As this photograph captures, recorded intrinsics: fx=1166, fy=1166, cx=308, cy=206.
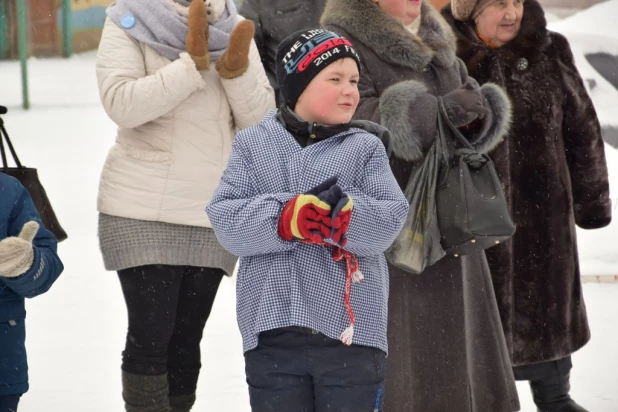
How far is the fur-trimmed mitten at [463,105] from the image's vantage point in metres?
3.68

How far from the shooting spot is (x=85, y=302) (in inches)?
238

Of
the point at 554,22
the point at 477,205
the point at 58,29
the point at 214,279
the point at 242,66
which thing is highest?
the point at 242,66

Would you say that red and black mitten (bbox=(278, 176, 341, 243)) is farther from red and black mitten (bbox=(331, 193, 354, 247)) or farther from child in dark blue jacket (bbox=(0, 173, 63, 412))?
child in dark blue jacket (bbox=(0, 173, 63, 412))

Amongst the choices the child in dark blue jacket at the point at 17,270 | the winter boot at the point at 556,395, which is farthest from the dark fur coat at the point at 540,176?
the child in dark blue jacket at the point at 17,270

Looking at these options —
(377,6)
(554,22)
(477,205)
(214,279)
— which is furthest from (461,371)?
(554,22)

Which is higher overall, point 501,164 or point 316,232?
point 316,232

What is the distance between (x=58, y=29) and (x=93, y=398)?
16.2ft

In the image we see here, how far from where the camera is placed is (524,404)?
15.9 ft

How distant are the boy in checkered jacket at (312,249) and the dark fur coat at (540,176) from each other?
140 centimetres

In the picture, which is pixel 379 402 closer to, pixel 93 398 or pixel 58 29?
pixel 93 398

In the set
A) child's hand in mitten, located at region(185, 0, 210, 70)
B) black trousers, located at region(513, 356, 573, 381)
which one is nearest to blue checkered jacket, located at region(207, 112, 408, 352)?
child's hand in mitten, located at region(185, 0, 210, 70)

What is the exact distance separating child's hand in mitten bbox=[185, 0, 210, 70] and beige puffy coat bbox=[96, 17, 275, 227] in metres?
0.04

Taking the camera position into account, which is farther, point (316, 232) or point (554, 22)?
point (554, 22)

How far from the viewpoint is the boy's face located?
3.07m
